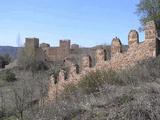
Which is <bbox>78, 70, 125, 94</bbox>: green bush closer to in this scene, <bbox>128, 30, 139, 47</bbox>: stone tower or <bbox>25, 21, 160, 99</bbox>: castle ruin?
<bbox>25, 21, 160, 99</bbox>: castle ruin

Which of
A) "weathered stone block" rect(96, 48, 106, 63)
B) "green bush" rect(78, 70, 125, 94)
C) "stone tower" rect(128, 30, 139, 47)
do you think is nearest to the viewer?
"green bush" rect(78, 70, 125, 94)

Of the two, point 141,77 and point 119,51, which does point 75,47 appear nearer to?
point 119,51

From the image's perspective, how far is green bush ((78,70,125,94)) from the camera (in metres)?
19.5

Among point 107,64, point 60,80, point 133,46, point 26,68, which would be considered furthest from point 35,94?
point 26,68

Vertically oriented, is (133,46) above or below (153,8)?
below

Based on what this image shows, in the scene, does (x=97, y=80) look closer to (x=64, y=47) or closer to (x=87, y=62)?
(x=87, y=62)

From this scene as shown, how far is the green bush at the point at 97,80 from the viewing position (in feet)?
64.1

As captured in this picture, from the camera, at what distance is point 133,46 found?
72.5 feet

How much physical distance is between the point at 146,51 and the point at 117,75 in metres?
2.39

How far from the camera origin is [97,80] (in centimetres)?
2159

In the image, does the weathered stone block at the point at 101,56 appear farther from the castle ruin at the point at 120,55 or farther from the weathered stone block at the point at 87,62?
the weathered stone block at the point at 87,62

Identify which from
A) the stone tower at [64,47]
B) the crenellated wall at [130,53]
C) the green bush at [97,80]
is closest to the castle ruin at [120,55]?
the crenellated wall at [130,53]

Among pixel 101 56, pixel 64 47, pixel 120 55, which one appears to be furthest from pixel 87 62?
pixel 64 47

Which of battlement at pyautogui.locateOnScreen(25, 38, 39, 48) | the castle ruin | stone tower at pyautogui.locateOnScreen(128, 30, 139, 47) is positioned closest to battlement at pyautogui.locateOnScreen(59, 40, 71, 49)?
battlement at pyautogui.locateOnScreen(25, 38, 39, 48)
